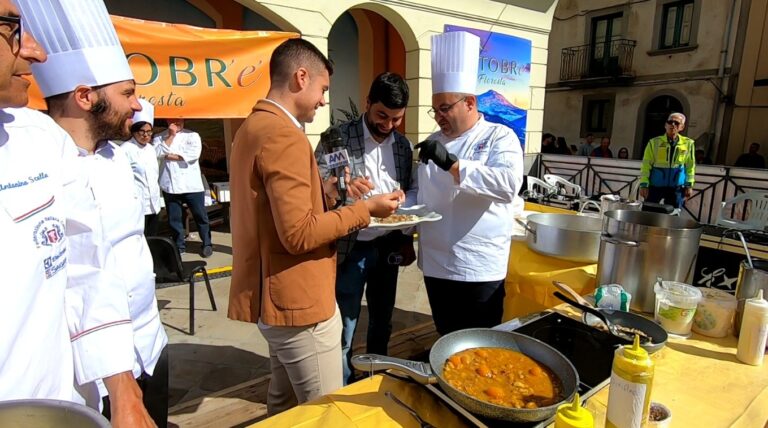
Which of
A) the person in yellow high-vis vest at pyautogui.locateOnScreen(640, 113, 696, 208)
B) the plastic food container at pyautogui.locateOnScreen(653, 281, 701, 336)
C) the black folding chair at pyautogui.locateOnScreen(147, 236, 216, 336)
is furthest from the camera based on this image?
the person in yellow high-vis vest at pyautogui.locateOnScreen(640, 113, 696, 208)

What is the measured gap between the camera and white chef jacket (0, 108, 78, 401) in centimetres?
80

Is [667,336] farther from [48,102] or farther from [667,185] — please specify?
[667,185]

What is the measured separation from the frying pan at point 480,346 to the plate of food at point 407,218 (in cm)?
74

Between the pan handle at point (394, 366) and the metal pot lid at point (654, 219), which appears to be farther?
the metal pot lid at point (654, 219)

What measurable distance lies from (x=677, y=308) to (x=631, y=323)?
0.54ft

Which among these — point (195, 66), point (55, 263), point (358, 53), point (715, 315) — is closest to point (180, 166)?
point (195, 66)

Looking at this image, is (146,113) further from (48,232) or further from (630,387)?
(630,387)

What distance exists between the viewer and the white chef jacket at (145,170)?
4.06 m

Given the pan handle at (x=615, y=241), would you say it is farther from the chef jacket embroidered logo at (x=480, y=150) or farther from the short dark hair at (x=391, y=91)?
the short dark hair at (x=391, y=91)

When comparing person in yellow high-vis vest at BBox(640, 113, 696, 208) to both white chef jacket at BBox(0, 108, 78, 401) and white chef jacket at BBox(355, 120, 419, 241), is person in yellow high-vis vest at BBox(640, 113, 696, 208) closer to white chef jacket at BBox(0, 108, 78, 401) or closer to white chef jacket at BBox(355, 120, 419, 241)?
white chef jacket at BBox(355, 120, 419, 241)

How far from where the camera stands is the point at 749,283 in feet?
4.80

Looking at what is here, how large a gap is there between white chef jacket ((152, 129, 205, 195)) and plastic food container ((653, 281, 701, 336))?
516 cm

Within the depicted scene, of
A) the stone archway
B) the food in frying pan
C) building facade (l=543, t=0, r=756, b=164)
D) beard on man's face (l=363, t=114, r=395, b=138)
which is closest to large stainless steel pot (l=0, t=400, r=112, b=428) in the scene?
the food in frying pan

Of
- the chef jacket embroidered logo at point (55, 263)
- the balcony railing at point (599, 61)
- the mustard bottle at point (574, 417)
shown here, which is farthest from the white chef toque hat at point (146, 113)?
the balcony railing at point (599, 61)
